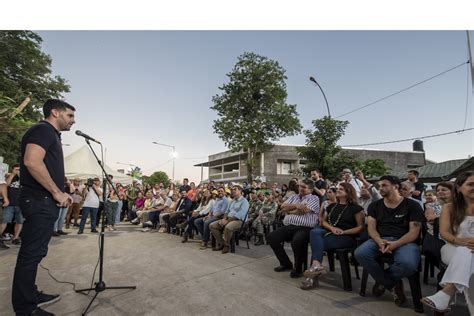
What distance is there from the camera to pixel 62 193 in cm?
238

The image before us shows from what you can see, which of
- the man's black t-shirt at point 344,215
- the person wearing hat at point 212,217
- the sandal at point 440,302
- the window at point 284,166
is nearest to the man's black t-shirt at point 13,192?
the person wearing hat at point 212,217

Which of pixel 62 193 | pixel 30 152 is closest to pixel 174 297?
pixel 62 193

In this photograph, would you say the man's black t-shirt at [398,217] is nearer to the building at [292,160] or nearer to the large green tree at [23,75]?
the large green tree at [23,75]

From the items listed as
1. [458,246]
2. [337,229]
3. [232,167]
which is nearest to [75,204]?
[337,229]

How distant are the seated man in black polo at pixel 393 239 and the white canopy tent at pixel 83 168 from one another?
490 inches

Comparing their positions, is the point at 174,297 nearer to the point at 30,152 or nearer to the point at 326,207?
the point at 30,152

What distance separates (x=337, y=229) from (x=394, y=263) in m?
0.88

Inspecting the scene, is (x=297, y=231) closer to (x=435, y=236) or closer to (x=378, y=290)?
(x=378, y=290)

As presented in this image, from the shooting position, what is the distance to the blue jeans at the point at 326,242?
131 inches

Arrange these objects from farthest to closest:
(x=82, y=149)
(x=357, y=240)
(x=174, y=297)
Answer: (x=82, y=149) → (x=357, y=240) → (x=174, y=297)

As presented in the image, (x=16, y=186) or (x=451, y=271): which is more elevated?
(x=16, y=186)

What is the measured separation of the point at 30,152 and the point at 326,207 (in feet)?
12.2

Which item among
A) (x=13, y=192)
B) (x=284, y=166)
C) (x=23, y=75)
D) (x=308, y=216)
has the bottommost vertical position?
(x=308, y=216)

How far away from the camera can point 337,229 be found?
354cm
